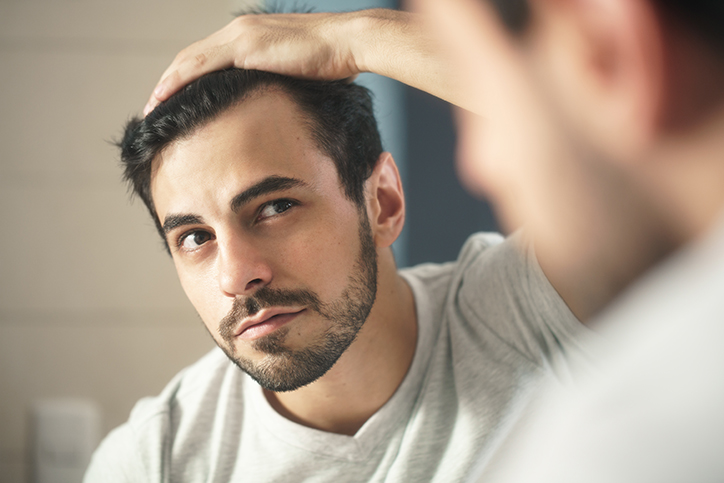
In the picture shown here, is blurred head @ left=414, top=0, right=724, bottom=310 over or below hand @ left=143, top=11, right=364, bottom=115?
below

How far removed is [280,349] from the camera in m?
0.70

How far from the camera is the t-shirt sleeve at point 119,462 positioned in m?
0.85

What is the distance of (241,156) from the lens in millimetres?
716

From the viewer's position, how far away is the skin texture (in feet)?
2.31

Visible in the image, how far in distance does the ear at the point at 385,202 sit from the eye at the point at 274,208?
161mm

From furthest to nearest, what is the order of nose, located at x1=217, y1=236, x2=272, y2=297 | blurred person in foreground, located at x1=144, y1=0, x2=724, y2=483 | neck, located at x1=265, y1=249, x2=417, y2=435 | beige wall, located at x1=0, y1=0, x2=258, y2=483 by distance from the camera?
beige wall, located at x1=0, y1=0, x2=258, y2=483, neck, located at x1=265, y1=249, x2=417, y2=435, nose, located at x1=217, y1=236, x2=272, y2=297, blurred person in foreground, located at x1=144, y1=0, x2=724, y2=483

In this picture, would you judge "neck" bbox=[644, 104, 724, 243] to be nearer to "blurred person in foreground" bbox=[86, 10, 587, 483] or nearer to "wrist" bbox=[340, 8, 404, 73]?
"blurred person in foreground" bbox=[86, 10, 587, 483]

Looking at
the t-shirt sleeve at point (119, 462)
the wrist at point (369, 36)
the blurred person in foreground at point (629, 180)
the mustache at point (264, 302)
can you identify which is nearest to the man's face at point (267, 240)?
the mustache at point (264, 302)

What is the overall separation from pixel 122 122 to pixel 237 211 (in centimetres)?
66

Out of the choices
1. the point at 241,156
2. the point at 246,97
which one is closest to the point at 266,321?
the point at 241,156

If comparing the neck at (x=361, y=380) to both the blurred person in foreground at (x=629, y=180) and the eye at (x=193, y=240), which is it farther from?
the blurred person in foreground at (x=629, y=180)

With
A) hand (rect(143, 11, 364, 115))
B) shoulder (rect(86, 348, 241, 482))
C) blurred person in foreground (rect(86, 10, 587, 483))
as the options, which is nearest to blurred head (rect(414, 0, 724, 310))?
blurred person in foreground (rect(86, 10, 587, 483))

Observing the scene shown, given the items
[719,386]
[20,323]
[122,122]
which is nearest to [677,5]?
[719,386]

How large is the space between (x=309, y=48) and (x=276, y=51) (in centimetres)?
5
